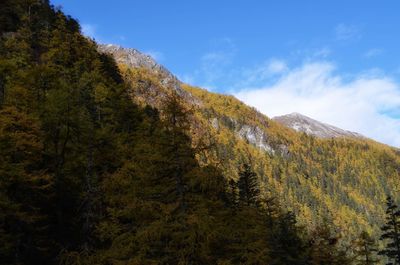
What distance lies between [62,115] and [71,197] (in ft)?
19.5

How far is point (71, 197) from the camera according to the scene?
1085 inches

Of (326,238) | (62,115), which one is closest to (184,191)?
(62,115)

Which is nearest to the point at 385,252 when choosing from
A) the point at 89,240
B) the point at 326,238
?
the point at 326,238

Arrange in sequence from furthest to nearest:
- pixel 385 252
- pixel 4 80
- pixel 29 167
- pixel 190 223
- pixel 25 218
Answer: pixel 385 252, pixel 4 80, pixel 29 167, pixel 25 218, pixel 190 223

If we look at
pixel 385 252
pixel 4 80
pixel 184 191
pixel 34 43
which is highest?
pixel 34 43

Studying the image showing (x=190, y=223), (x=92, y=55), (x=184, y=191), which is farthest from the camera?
(x=92, y=55)

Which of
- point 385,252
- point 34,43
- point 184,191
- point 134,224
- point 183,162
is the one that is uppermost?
point 34,43

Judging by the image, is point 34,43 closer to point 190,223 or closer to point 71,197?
point 71,197

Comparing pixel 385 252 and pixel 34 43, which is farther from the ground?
pixel 34 43

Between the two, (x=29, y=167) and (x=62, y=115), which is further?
(x=62, y=115)

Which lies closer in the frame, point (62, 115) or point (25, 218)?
point (25, 218)

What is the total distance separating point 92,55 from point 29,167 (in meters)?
52.3

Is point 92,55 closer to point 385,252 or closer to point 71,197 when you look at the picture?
point 71,197

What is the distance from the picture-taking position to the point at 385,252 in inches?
1576
